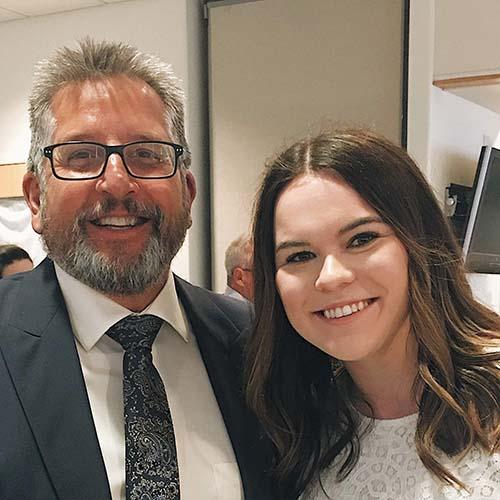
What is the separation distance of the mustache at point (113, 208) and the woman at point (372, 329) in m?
0.22

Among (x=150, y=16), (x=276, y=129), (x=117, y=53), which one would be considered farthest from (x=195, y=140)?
(x=117, y=53)

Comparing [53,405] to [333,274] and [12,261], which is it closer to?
[333,274]

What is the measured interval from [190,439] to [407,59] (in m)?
2.61

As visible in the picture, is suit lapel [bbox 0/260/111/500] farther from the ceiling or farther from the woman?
the ceiling

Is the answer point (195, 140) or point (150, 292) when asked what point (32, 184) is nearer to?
point (150, 292)

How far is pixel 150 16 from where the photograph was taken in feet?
13.8

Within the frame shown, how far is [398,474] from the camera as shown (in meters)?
1.44

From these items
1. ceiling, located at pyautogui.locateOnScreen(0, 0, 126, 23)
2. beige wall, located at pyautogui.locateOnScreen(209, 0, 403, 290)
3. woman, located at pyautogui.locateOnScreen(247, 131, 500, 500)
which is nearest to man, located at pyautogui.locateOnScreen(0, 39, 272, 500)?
woman, located at pyautogui.locateOnScreen(247, 131, 500, 500)

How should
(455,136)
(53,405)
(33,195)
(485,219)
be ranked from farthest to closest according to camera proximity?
(455,136)
(485,219)
(33,195)
(53,405)

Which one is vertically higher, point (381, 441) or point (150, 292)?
point (150, 292)

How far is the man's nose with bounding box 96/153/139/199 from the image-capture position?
4.77 ft

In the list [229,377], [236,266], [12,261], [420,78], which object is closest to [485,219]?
[420,78]

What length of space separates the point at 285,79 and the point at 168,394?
8.77 feet

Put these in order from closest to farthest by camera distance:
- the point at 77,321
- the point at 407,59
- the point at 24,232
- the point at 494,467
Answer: the point at 494,467 → the point at 77,321 → the point at 407,59 → the point at 24,232
